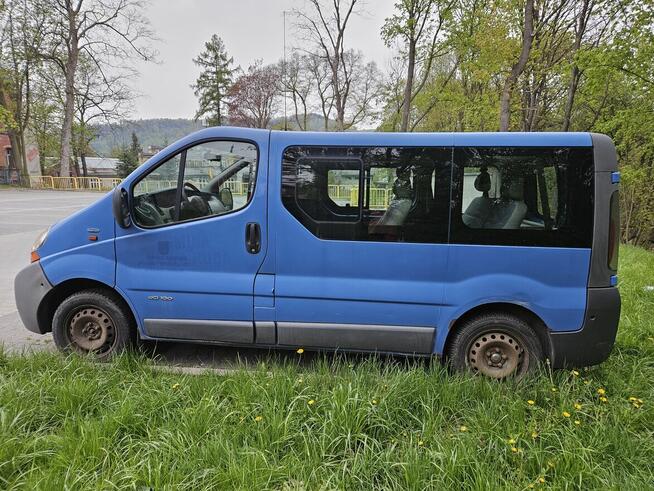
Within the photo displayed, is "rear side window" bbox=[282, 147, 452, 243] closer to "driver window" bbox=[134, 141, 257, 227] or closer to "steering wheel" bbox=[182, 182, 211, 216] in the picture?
"driver window" bbox=[134, 141, 257, 227]

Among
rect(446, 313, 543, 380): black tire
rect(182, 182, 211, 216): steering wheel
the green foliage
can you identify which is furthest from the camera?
the green foliage

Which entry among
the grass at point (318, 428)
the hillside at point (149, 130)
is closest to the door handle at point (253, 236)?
the grass at point (318, 428)

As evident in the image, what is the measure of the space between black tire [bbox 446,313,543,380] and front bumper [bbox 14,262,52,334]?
3.81 metres

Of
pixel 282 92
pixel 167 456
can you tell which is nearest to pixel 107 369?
pixel 167 456

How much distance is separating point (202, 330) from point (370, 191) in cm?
197

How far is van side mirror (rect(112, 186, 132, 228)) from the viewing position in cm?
345

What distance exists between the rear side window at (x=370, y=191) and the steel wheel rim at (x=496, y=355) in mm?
932

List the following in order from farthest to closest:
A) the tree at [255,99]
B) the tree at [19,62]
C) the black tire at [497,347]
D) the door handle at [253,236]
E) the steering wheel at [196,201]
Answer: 1. the tree at [255,99]
2. the tree at [19,62]
3. the steering wheel at [196,201]
4. the door handle at [253,236]
5. the black tire at [497,347]

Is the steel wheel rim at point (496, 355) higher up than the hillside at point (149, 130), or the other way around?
the hillside at point (149, 130)

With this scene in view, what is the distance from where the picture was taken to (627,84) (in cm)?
1305

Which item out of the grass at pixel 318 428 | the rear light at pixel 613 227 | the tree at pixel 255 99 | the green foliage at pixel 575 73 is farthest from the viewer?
the tree at pixel 255 99

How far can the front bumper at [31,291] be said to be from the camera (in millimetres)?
3713

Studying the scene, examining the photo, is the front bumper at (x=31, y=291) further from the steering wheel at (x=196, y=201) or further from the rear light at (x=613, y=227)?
the rear light at (x=613, y=227)

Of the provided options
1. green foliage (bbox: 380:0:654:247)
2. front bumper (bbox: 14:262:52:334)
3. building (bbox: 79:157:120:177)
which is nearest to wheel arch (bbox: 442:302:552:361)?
front bumper (bbox: 14:262:52:334)
